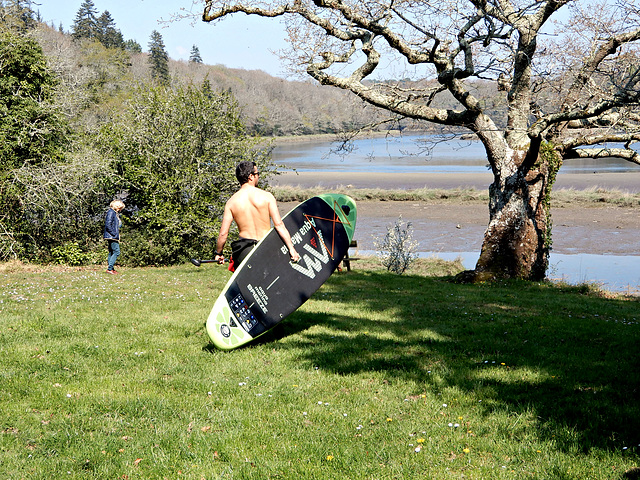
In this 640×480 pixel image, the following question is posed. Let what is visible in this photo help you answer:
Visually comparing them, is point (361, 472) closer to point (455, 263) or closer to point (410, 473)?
point (410, 473)

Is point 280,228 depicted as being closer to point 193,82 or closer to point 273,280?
point 273,280

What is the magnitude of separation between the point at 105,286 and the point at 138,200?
7.81m

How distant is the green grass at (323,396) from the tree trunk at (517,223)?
455 cm

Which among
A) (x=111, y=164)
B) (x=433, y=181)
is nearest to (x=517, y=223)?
(x=111, y=164)

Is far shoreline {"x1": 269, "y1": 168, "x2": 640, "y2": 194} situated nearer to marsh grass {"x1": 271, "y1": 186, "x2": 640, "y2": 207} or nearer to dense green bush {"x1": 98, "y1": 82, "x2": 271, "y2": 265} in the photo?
marsh grass {"x1": 271, "y1": 186, "x2": 640, "y2": 207}

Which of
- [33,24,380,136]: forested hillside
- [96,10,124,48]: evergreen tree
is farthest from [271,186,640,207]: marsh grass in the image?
[96,10,124,48]: evergreen tree

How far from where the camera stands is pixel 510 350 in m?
6.56

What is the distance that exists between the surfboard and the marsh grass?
2782cm

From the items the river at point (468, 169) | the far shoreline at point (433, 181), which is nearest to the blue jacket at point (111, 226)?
the river at point (468, 169)

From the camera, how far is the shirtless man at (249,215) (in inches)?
274

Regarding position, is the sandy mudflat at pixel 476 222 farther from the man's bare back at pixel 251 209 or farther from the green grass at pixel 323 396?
A: the man's bare back at pixel 251 209

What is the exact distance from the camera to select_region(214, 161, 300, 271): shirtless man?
695cm

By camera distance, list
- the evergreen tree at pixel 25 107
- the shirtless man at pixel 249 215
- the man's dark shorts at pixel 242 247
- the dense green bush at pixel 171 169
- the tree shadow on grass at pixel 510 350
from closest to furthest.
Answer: the tree shadow on grass at pixel 510 350
the shirtless man at pixel 249 215
the man's dark shorts at pixel 242 247
the evergreen tree at pixel 25 107
the dense green bush at pixel 171 169

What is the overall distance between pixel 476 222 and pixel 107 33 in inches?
3401
